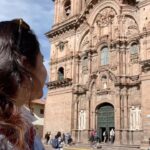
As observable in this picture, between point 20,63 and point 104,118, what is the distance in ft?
85.3

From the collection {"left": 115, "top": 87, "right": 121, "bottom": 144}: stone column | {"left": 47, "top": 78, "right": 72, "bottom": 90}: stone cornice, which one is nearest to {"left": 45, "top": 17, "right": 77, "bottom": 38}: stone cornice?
{"left": 47, "top": 78, "right": 72, "bottom": 90}: stone cornice

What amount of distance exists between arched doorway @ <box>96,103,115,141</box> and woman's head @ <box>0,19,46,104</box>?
24.8 metres

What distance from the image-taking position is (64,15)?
34.2 m

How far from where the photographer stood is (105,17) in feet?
92.4

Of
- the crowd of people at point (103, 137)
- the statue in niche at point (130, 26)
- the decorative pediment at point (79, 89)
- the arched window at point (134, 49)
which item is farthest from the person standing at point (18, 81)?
the decorative pediment at point (79, 89)

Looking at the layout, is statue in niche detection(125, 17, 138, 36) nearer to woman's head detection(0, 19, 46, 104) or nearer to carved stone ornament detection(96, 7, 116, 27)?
carved stone ornament detection(96, 7, 116, 27)

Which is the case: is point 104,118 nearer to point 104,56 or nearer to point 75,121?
point 75,121

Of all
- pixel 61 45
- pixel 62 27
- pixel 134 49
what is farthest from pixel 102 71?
pixel 62 27

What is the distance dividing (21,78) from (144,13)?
24.4m

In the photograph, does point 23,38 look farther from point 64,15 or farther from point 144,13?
point 64,15

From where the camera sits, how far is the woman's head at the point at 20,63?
0.93 m

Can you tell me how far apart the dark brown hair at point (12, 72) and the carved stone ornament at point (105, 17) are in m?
27.1

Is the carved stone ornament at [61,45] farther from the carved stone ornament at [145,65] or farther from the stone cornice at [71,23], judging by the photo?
the carved stone ornament at [145,65]

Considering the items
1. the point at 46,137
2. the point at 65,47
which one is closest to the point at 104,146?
the point at 46,137
